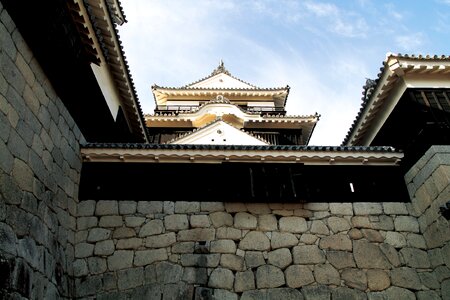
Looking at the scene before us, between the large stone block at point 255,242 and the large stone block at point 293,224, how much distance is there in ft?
1.38

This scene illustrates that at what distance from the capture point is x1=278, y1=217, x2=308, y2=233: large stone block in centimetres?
696

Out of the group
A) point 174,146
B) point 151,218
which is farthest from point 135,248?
point 174,146

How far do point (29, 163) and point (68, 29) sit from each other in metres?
2.54

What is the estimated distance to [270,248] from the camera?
6719 millimetres

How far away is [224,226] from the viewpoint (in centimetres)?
693

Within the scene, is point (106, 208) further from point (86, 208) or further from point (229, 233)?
point (229, 233)

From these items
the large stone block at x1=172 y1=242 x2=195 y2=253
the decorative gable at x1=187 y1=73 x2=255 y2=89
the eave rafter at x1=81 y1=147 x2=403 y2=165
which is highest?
the decorative gable at x1=187 y1=73 x2=255 y2=89

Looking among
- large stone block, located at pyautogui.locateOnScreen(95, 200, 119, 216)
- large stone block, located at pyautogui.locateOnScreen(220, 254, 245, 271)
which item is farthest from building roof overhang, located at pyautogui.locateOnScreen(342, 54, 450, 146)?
large stone block, located at pyautogui.locateOnScreen(95, 200, 119, 216)

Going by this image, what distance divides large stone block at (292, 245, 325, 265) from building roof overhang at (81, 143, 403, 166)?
1745 millimetres

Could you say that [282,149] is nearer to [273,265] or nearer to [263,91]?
[273,265]

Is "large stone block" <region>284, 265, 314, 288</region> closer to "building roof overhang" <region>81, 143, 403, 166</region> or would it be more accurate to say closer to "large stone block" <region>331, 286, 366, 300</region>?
"large stone block" <region>331, 286, 366, 300</region>

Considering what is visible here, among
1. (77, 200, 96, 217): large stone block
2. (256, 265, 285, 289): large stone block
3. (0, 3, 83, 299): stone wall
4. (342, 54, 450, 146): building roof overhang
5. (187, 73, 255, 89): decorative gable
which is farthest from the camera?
(187, 73, 255, 89): decorative gable

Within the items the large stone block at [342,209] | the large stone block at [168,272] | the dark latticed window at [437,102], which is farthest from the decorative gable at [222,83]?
the large stone block at [168,272]

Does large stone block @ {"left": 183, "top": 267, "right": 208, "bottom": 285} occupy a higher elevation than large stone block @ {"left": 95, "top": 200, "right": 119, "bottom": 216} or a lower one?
lower
